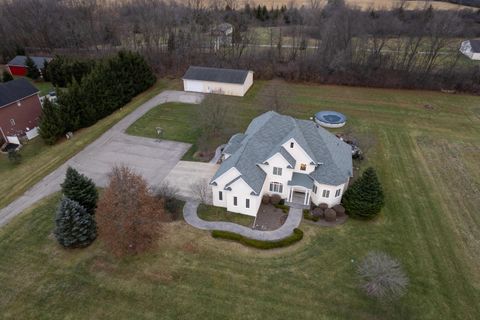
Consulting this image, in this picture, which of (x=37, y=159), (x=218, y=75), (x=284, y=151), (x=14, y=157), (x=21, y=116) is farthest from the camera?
(x=218, y=75)

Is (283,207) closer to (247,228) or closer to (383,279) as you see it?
(247,228)

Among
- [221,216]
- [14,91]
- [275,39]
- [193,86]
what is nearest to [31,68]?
[14,91]

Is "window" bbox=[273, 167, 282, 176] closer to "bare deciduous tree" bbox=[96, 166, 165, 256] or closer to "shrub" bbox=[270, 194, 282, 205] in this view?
"shrub" bbox=[270, 194, 282, 205]

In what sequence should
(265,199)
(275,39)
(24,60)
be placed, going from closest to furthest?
(265,199)
(24,60)
(275,39)

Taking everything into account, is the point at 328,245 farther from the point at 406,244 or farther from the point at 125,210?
the point at 125,210

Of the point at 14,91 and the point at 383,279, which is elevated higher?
the point at 14,91

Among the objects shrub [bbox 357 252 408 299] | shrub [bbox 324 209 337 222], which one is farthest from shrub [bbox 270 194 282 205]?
shrub [bbox 357 252 408 299]

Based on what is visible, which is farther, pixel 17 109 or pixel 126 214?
pixel 17 109

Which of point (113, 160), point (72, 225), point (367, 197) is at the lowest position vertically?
point (113, 160)
